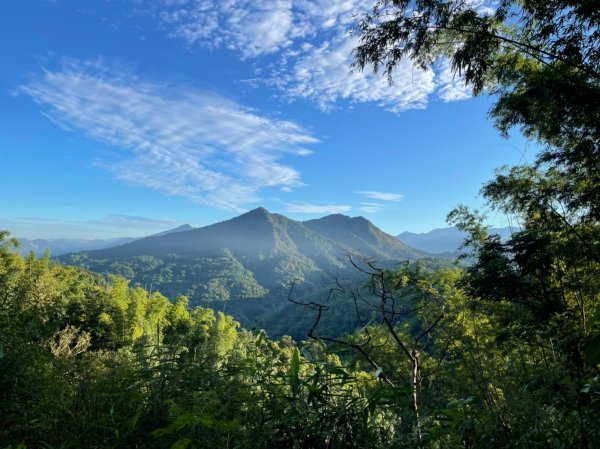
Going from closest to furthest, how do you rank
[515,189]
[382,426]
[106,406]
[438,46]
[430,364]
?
[382,426] → [106,406] → [438,46] → [515,189] → [430,364]

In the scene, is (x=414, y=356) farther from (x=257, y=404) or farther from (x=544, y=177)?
(x=544, y=177)

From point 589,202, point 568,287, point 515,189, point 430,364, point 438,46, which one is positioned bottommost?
point 430,364

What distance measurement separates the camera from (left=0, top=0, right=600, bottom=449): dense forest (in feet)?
5.51

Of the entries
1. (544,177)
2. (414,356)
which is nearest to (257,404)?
→ (414,356)

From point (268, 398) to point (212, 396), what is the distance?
1.13 ft

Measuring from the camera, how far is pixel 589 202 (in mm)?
8352

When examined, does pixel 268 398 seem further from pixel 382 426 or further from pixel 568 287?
pixel 568 287

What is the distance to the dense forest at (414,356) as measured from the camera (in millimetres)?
1679

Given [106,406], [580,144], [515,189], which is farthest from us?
[515,189]

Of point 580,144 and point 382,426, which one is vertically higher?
point 580,144

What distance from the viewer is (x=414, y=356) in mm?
2262

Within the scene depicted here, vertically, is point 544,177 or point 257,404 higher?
point 544,177

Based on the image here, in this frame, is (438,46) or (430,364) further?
(430,364)

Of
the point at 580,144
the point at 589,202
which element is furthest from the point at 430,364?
the point at 580,144
